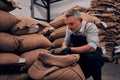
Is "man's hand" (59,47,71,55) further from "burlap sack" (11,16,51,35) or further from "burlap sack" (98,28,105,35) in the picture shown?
"burlap sack" (98,28,105,35)

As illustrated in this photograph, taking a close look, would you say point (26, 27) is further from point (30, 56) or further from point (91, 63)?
point (91, 63)

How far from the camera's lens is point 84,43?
2.63 meters

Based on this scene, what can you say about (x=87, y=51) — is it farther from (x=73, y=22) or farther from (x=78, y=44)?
→ (x=73, y=22)

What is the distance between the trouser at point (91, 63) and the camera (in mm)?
2564

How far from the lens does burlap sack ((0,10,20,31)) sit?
8.34ft

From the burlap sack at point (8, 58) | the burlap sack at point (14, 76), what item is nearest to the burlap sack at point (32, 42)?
the burlap sack at point (8, 58)

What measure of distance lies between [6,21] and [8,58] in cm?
39

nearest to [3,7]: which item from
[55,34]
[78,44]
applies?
[78,44]

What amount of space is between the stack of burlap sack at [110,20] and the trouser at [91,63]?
268 centimetres

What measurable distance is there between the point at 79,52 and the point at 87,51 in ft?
0.28

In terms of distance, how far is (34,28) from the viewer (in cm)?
295

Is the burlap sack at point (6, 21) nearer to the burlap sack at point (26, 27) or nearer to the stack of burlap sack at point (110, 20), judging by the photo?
the burlap sack at point (26, 27)

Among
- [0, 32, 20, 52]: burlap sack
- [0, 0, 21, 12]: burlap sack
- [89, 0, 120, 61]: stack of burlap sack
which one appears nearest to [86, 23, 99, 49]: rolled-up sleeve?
[0, 32, 20, 52]: burlap sack

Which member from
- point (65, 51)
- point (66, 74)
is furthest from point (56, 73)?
point (65, 51)
